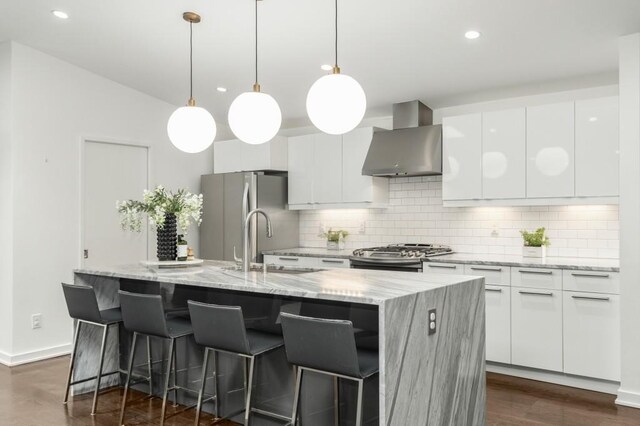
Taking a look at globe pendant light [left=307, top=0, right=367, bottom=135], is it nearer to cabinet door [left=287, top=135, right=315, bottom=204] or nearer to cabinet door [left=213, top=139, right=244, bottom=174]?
cabinet door [left=287, top=135, right=315, bottom=204]

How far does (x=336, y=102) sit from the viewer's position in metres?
2.75

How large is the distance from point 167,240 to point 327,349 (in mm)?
2163

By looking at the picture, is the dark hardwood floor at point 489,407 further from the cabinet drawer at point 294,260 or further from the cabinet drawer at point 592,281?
the cabinet drawer at point 294,260

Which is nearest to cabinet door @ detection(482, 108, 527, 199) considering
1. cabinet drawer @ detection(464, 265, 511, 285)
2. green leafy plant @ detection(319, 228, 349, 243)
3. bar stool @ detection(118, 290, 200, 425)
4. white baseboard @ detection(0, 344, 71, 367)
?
cabinet drawer @ detection(464, 265, 511, 285)

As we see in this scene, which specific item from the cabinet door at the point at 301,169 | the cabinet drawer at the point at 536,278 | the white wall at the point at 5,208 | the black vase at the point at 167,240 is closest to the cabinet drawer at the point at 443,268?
the cabinet drawer at the point at 536,278

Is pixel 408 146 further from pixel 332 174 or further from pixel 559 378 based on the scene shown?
pixel 559 378

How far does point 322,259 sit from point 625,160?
2.91 m

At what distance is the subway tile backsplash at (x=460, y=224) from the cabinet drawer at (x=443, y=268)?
26.6 inches

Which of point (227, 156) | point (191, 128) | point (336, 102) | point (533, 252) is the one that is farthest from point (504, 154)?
point (227, 156)

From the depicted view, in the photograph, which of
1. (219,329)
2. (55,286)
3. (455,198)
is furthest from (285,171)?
(219,329)

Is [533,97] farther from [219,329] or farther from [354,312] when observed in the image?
[219,329]

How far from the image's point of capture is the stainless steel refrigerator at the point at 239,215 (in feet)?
20.2

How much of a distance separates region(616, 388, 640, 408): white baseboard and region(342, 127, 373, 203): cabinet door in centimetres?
286

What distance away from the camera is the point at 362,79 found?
201 inches
